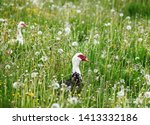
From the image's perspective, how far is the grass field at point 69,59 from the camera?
275 inches

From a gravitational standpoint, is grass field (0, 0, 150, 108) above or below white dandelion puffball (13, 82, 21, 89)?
above

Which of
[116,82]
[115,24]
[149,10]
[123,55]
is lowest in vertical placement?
[116,82]

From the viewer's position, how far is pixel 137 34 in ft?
33.7

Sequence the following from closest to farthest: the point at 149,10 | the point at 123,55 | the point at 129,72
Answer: the point at 129,72
the point at 123,55
the point at 149,10

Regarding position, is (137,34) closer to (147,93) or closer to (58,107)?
(147,93)

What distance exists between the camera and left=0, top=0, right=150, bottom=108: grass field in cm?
699

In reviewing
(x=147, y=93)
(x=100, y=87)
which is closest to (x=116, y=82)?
(x=100, y=87)

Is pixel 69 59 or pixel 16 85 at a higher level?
pixel 69 59

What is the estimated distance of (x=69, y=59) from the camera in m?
8.59

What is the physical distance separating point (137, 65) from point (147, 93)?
5.57 feet

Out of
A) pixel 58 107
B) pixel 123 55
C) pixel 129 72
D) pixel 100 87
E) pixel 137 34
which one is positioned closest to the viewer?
pixel 58 107

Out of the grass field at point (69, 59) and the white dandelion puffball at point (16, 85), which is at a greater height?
the grass field at point (69, 59)

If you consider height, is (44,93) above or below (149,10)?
below

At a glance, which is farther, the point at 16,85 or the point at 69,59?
the point at 69,59
